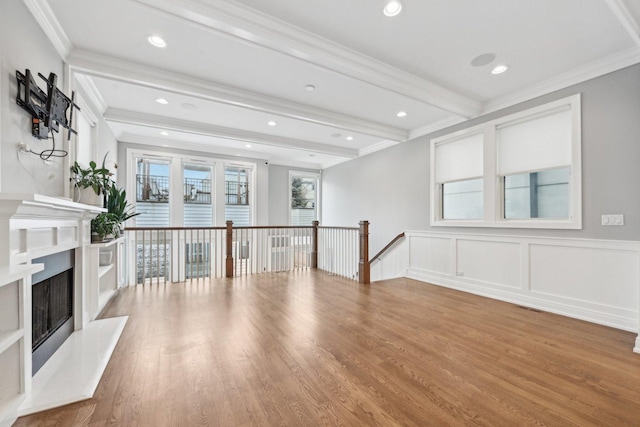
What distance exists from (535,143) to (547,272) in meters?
1.68

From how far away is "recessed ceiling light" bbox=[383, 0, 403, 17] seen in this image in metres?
2.18

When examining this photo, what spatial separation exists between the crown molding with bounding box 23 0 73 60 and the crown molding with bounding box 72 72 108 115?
347 mm

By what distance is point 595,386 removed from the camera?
1857mm

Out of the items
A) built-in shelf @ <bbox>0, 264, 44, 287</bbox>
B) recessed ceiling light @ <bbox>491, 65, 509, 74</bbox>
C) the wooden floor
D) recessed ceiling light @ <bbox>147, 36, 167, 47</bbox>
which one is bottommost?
the wooden floor

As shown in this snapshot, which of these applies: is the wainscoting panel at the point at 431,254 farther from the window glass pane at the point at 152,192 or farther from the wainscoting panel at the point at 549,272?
the window glass pane at the point at 152,192

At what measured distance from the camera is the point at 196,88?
3312 mm

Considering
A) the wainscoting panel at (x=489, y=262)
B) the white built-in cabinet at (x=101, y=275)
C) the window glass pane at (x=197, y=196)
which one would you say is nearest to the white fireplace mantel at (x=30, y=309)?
the white built-in cabinet at (x=101, y=275)

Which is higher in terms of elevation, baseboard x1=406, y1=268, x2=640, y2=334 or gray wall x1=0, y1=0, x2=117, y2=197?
gray wall x1=0, y1=0, x2=117, y2=197

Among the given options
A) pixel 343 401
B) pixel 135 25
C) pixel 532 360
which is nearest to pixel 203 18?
pixel 135 25

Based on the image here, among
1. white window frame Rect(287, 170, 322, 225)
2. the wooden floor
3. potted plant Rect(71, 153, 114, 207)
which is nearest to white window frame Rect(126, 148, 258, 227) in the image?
white window frame Rect(287, 170, 322, 225)

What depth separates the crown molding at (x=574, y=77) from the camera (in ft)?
9.17

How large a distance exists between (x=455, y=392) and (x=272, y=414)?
1.18 metres

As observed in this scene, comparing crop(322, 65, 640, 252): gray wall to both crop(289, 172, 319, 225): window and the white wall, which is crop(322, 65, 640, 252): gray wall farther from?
the white wall

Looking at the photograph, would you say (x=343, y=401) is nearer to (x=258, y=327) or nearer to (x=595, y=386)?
(x=258, y=327)
